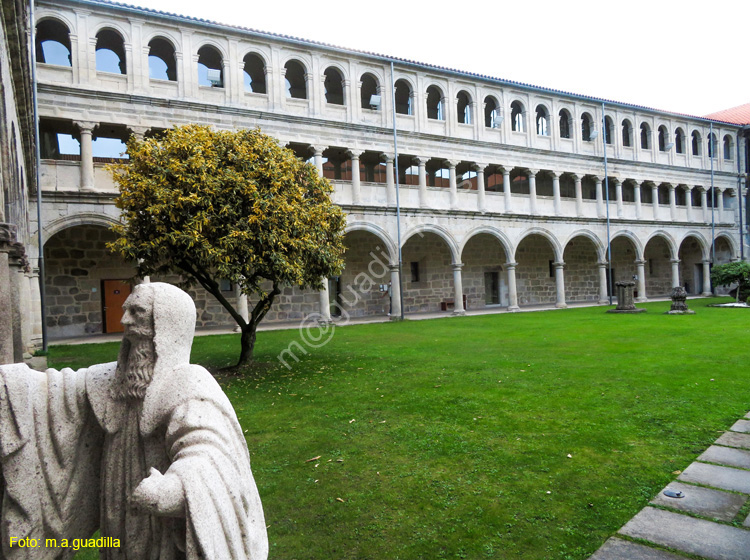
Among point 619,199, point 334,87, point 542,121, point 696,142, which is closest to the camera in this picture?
point 334,87

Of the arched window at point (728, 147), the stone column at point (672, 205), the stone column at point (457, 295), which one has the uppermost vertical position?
the arched window at point (728, 147)

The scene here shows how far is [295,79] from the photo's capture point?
1814 centimetres

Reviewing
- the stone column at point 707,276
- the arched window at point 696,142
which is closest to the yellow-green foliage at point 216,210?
the stone column at point 707,276

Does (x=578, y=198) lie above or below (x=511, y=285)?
above

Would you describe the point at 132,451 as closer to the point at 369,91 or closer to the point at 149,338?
the point at 149,338

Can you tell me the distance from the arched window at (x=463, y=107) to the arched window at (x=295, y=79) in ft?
22.8

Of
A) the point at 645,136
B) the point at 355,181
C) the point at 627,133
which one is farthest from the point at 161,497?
the point at 645,136

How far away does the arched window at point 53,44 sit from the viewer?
13445 mm

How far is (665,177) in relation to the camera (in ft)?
80.8

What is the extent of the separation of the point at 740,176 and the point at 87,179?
33267mm

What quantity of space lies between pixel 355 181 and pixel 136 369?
16.1m

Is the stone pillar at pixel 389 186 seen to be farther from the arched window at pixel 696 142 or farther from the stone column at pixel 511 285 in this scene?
the arched window at pixel 696 142

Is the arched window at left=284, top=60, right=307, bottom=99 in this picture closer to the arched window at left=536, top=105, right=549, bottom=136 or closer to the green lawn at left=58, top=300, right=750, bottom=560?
the arched window at left=536, top=105, right=549, bottom=136

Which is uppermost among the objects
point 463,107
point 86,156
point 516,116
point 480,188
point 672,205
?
point 463,107
